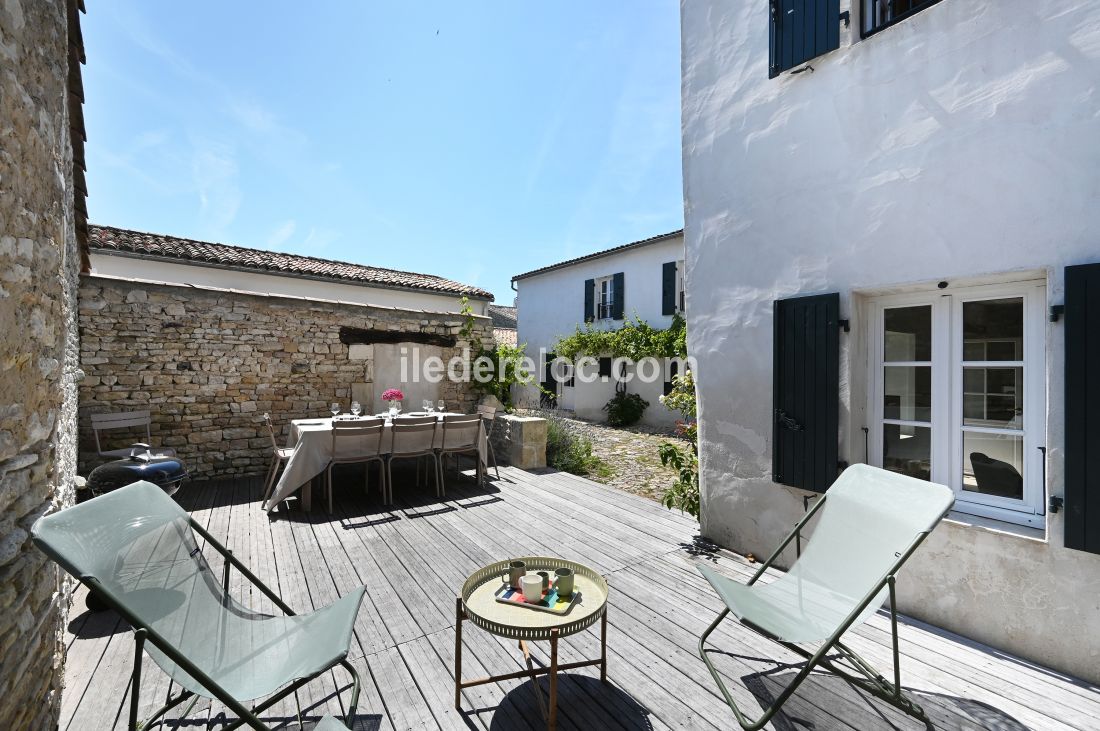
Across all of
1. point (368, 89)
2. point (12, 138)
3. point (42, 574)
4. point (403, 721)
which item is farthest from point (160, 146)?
point (403, 721)

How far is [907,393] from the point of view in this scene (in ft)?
9.73

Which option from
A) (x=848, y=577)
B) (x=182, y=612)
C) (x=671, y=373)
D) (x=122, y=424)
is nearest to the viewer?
(x=182, y=612)

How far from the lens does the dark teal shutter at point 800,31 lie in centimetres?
308

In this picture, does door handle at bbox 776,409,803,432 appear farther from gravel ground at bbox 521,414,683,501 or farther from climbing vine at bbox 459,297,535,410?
climbing vine at bbox 459,297,535,410

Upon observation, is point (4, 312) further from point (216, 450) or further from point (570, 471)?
point (570, 471)

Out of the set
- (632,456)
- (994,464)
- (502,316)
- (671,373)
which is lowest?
(632,456)

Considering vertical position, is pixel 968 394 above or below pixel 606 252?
below

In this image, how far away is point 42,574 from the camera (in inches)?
65.0

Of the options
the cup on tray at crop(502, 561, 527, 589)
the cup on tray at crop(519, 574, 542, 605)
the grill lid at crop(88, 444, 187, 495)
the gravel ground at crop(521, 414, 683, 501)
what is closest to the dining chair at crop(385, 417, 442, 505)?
the grill lid at crop(88, 444, 187, 495)

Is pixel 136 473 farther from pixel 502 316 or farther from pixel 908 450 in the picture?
pixel 502 316

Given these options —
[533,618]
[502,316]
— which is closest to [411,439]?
[533,618]

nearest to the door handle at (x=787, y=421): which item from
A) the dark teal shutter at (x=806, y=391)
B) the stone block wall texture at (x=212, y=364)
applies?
the dark teal shutter at (x=806, y=391)

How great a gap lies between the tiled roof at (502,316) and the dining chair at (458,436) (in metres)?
17.5

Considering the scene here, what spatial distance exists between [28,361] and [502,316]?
23.3 meters
